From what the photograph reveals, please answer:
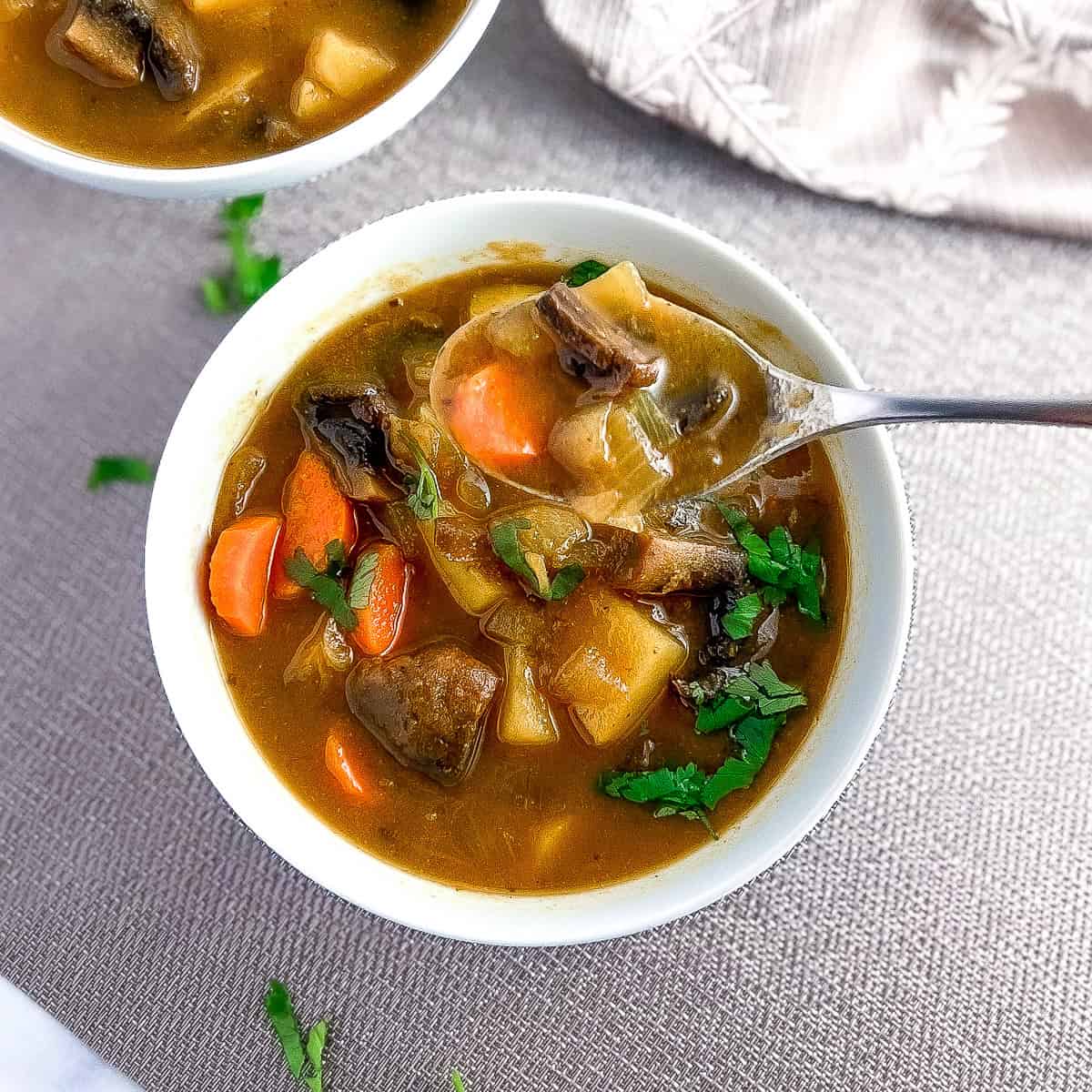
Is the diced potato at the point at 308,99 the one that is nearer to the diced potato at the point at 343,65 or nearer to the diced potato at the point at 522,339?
the diced potato at the point at 343,65

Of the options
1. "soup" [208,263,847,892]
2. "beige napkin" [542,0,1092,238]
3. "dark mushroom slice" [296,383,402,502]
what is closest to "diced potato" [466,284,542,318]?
"soup" [208,263,847,892]

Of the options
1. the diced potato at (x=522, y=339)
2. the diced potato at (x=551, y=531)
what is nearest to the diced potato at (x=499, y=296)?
the diced potato at (x=522, y=339)

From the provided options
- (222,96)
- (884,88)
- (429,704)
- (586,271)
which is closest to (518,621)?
(429,704)

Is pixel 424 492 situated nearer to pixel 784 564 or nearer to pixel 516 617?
pixel 516 617

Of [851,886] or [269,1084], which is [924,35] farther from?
[269,1084]

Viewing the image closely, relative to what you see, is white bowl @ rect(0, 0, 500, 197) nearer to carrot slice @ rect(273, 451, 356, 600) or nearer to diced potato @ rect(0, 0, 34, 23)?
diced potato @ rect(0, 0, 34, 23)

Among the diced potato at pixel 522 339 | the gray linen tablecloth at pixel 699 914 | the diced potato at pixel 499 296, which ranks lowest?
the gray linen tablecloth at pixel 699 914

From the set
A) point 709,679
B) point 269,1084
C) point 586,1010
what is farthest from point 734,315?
point 269,1084
